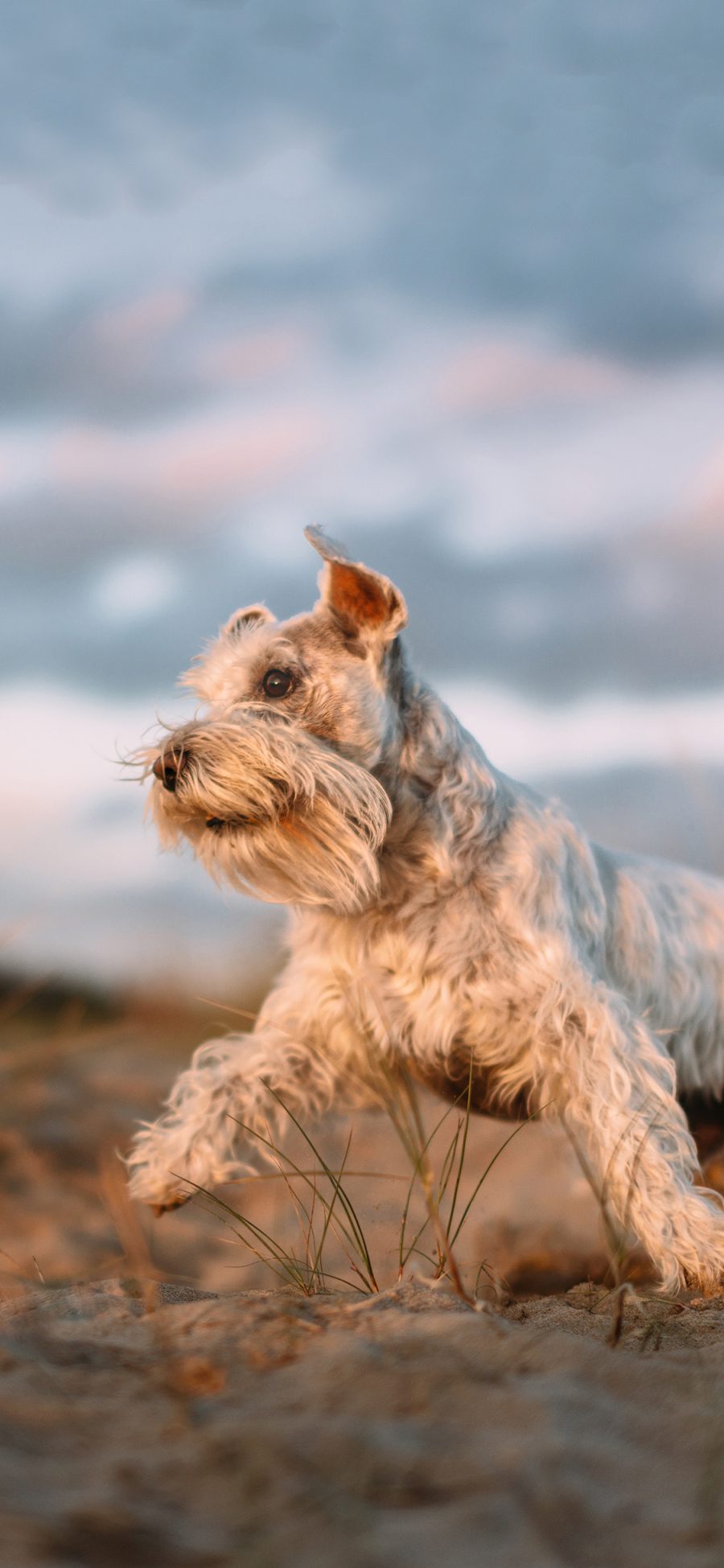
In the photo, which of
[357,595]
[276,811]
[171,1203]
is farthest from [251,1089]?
[357,595]

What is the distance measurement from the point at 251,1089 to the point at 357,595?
2359 mm

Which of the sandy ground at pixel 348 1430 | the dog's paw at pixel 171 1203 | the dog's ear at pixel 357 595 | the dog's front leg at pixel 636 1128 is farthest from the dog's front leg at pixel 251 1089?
the dog's ear at pixel 357 595

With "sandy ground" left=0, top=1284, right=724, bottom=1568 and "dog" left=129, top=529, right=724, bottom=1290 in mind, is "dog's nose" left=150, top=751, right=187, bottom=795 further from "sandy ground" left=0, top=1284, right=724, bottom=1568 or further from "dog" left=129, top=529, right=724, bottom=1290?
"sandy ground" left=0, top=1284, right=724, bottom=1568

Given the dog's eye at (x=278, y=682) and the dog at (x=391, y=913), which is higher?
the dog's eye at (x=278, y=682)

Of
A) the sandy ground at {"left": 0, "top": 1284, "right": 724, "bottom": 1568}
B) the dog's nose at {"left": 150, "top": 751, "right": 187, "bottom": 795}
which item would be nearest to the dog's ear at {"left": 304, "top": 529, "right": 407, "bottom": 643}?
the dog's nose at {"left": 150, "top": 751, "right": 187, "bottom": 795}

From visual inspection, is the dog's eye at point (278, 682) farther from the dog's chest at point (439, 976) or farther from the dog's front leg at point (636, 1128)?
the dog's front leg at point (636, 1128)

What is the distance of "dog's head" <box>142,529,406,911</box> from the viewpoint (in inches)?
191

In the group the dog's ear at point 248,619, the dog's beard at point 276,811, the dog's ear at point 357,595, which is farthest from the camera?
the dog's ear at point 248,619

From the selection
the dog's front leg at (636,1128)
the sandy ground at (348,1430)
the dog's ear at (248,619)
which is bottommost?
the sandy ground at (348,1430)

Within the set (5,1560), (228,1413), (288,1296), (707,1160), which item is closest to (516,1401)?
(228,1413)

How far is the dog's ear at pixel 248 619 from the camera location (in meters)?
5.84

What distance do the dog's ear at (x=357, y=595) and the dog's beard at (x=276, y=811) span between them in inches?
22.7

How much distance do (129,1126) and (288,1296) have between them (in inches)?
253

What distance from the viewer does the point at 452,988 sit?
17.1 feet
